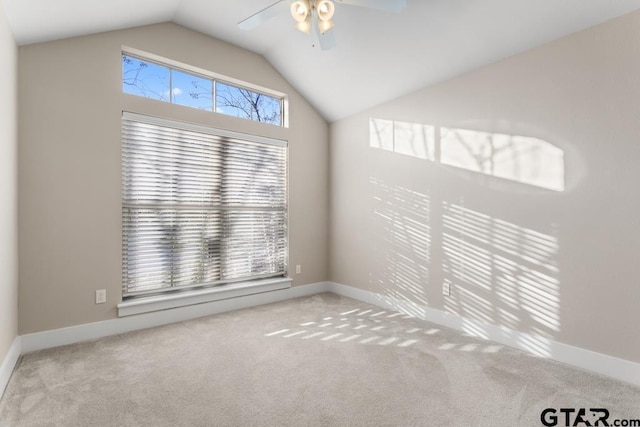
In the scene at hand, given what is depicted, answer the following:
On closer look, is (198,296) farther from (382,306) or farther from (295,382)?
(382,306)

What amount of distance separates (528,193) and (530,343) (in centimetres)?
124

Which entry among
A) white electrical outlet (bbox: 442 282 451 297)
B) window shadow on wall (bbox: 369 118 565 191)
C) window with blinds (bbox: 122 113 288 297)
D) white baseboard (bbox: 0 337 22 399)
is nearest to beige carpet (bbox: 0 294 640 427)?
white baseboard (bbox: 0 337 22 399)

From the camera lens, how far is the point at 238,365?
2.49 metres

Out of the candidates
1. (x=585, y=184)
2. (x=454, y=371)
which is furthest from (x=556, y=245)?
(x=454, y=371)

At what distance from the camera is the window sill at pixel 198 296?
3184 mm

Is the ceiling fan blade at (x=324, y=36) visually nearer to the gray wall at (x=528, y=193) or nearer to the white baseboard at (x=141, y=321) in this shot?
the gray wall at (x=528, y=193)

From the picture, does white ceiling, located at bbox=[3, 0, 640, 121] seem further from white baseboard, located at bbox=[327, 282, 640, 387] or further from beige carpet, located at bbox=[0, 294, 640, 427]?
beige carpet, located at bbox=[0, 294, 640, 427]

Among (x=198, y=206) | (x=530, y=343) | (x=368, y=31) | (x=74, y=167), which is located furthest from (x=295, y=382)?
(x=368, y=31)

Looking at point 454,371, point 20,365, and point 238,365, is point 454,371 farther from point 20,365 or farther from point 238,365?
point 20,365

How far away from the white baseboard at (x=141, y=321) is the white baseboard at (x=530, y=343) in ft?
4.68

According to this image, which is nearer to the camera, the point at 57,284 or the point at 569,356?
the point at 569,356

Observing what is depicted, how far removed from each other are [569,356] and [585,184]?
4.30 ft

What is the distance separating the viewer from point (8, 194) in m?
2.36

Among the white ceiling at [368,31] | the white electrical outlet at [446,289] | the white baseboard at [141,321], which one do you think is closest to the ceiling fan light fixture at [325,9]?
the white ceiling at [368,31]
